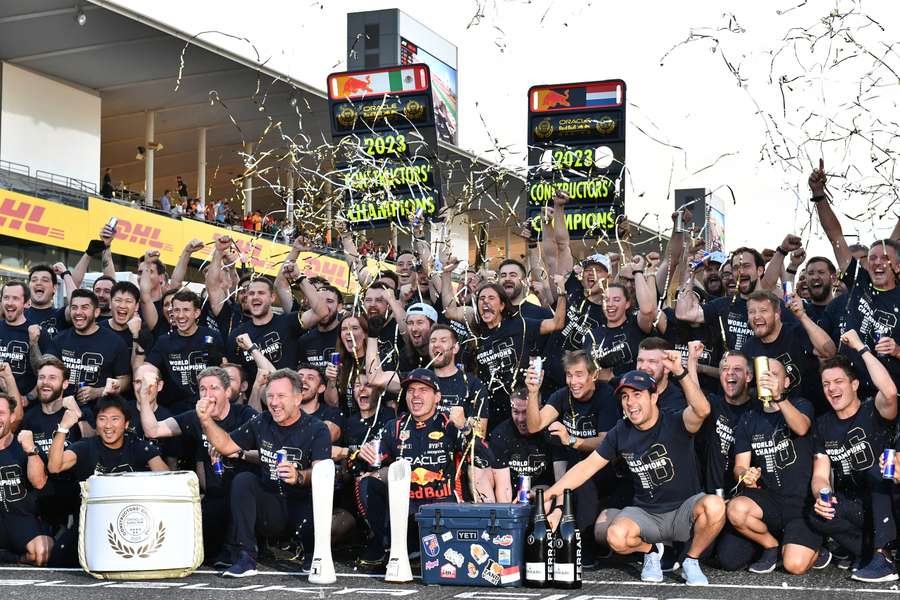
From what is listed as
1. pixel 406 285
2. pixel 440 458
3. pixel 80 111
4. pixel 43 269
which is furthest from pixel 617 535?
pixel 80 111

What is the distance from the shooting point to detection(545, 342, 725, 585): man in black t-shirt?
7828 millimetres

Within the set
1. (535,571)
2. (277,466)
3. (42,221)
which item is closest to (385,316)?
(277,466)

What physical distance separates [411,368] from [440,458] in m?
1.71

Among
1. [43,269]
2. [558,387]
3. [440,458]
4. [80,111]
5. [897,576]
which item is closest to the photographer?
[897,576]

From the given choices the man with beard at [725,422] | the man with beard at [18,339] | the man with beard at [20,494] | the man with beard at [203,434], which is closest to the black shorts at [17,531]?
the man with beard at [20,494]

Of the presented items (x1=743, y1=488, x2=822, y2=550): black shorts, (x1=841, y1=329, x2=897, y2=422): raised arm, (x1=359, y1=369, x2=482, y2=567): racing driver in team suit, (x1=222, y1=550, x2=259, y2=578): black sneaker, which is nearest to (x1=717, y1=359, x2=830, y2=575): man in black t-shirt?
(x1=743, y1=488, x2=822, y2=550): black shorts

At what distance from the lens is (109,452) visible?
895 centimetres

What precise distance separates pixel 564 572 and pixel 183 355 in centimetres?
417

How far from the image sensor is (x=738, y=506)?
798 cm

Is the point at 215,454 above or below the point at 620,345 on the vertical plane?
below

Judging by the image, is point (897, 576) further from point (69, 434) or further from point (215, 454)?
point (69, 434)

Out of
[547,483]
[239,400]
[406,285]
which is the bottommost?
[547,483]

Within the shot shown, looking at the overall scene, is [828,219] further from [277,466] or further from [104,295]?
[104,295]

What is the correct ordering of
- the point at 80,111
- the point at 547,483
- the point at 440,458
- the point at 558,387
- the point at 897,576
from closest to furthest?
1. the point at 897,576
2. the point at 440,458
3. the point at 547,483
4. the point at 558,387
5. the point at 80,111
